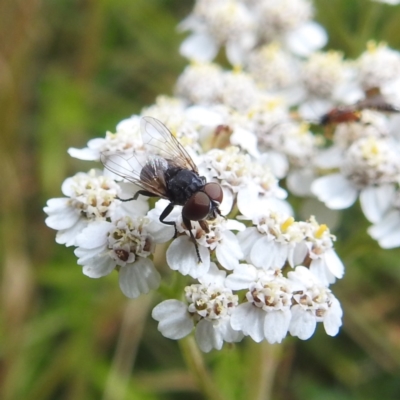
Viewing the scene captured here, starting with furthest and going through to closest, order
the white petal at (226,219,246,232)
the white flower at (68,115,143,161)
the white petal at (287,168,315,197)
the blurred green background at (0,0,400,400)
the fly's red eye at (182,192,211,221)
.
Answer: the blurred green background at (0,0,400,400) → the white petal at (287,168,315,197) → the white flower at (68,115,143,161) → the white petal at (226,219,246,232) → the fly's red eye at (182,192,211,221)

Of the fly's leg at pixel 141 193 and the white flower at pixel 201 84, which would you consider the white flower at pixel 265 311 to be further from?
the white flower at pixel 201 84

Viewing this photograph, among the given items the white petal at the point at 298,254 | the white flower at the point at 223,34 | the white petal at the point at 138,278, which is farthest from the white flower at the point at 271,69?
the white petal at the point at 138,278

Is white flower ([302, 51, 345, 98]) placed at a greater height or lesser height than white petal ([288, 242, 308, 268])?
greater

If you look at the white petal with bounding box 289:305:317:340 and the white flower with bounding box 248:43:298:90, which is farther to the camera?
the white flower with bounding box 248:43:298:90

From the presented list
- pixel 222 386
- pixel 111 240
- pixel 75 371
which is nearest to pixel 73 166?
pixel 75 371

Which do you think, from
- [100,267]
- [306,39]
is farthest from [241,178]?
[306,39]

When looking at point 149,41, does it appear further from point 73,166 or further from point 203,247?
point 203,247

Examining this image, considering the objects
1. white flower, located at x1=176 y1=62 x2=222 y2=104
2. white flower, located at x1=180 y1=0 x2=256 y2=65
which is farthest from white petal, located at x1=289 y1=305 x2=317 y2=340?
white flower, located at x1=180 y1=0 x2=256 y2=65

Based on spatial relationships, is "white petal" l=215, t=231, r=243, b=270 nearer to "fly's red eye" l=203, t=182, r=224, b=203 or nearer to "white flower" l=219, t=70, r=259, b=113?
"fly's red eye" l=203, t=182, r=224, b=203
